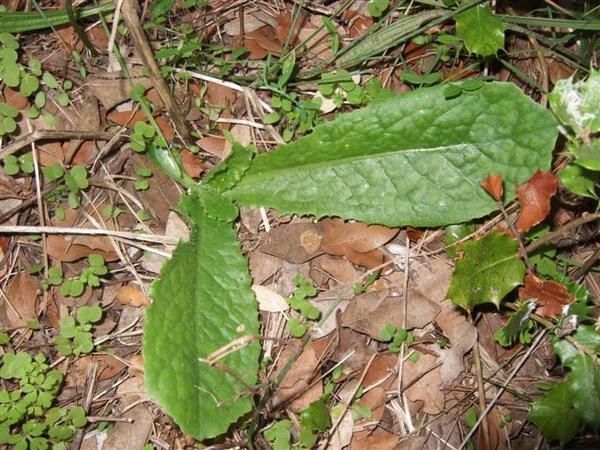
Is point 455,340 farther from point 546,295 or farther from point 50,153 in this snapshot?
point 50,153

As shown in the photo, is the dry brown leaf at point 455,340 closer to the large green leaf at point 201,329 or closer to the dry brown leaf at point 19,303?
the large green leaf at point 201,329

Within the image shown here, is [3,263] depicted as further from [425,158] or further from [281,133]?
[425,158]

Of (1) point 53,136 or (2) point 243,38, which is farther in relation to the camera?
(2) point 243,38

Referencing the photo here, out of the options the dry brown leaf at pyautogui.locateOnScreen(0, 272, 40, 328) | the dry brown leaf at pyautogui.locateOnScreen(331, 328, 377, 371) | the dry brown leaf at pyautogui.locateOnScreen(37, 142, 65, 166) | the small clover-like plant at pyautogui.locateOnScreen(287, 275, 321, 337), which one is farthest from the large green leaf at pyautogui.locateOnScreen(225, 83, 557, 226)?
the dry brown leaf at pyautogui.locateOnScreen(0, 272, 40, 328)

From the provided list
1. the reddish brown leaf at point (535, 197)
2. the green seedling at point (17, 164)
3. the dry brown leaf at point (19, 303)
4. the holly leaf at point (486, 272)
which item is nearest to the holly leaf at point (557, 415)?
the holly leaf at point (486, 272)

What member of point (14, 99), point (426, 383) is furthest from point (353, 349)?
point (14, 99)

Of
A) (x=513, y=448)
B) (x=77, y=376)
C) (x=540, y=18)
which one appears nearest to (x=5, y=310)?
(x=77, y=376)
